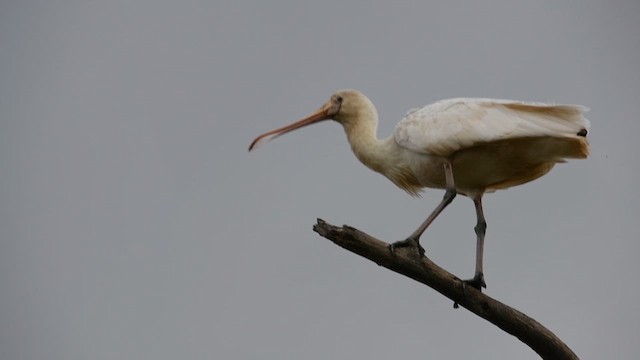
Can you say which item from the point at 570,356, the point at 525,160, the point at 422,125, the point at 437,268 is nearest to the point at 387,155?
the point at 422,125

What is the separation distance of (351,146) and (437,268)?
3.60 meters

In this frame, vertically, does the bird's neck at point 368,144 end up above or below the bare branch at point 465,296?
above

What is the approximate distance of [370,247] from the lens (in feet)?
34.4

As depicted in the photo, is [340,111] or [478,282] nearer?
[478,282]

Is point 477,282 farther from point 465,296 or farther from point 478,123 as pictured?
point 478,123

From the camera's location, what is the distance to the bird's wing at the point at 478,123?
38.0 feet

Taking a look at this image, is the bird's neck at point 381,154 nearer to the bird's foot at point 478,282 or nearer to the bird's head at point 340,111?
the bird's head at point 340,111

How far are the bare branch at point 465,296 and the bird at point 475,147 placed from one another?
0.63 feet

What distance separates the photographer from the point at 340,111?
14.6 m

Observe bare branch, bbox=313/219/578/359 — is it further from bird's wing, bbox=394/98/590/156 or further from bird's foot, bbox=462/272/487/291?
bird's wing, bbox=394/98/590/156

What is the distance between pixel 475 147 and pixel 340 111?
2837 mm

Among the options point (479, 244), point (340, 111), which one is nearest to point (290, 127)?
point (340, 111)

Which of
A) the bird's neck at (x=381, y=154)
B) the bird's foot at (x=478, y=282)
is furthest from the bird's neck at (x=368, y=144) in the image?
the bird's foot at (x=478, y=282)

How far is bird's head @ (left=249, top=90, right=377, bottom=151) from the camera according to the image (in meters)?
14.4
